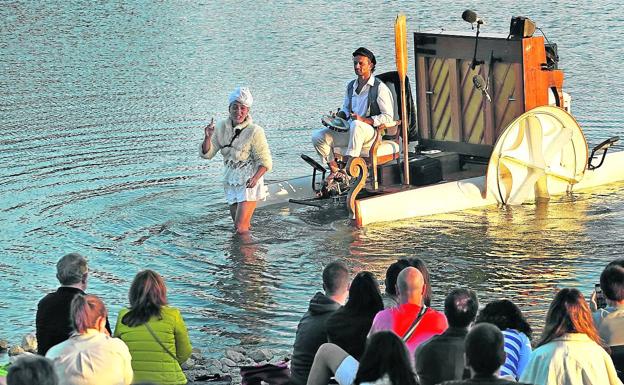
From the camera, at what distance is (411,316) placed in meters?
8.06

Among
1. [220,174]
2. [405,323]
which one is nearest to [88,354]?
[405,323]

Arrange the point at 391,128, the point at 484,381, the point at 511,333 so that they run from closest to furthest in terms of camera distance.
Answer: the point at 484,381 → the point at 511,333 → the point at 391,128

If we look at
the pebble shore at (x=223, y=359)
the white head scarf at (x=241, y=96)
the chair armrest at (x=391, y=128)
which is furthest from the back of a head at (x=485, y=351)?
the chair armrest at (x=391, y=128)

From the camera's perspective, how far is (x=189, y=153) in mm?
19062

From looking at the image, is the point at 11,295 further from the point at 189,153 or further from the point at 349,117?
the point at 189,153

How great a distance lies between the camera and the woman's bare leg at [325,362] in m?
8.00

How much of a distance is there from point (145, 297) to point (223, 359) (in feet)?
6.94

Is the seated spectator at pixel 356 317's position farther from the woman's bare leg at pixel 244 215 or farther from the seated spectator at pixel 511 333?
the woman's bare leg at pixel 244 215

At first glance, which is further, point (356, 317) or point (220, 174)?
point (220, 174)

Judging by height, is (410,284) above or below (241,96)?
below

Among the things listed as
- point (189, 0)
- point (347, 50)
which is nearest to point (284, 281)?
point (347, 50)

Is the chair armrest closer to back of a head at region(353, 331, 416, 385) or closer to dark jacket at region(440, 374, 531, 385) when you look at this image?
back of a head at region(353, 331, 416, 385)

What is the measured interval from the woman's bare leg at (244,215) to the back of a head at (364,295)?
19.4 feet

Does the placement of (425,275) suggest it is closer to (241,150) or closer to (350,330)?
(350,330)
